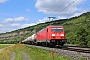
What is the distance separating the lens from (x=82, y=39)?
2662 inches

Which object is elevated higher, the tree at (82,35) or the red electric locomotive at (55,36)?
the tree at (82,35)

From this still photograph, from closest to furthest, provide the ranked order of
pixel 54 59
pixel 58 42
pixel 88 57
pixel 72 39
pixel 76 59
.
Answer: pixel 88 57 → pixel 76 59 → pixel 54 59 → pixel 58 42 → pixel 72 39

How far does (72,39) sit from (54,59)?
55912mm

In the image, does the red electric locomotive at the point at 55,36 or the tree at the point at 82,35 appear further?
the tree at the point at 82,35

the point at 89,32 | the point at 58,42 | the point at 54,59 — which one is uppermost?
the point at 89,32

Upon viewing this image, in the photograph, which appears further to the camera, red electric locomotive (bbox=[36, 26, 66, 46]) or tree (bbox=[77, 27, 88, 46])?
tree (bbox=[77, 27, 88, 46])

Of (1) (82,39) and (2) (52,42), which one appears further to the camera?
(1) (82,39)

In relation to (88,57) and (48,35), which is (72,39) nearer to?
(48,35)

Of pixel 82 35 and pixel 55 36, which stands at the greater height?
pixel 82 35

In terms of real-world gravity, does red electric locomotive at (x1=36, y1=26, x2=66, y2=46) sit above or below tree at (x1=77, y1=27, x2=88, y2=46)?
Result: below

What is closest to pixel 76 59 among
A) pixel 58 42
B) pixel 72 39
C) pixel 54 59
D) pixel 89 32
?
pixel 54 59

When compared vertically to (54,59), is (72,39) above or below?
above

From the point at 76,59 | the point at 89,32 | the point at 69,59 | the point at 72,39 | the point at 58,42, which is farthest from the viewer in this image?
the point at 72,39

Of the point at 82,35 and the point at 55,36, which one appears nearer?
the point at 55,36
